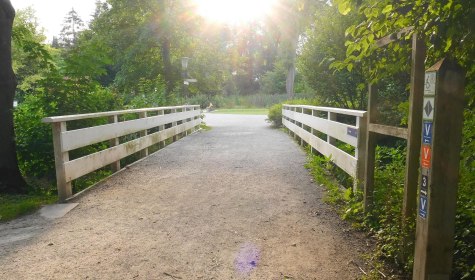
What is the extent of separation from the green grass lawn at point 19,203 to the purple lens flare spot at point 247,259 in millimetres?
2956

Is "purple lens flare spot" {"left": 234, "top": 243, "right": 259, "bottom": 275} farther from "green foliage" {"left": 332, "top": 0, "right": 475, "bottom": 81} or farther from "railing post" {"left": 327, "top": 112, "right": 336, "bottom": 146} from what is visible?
"railing post" {"left": 327, "top": 112, "right": 336, "bottom": 146}

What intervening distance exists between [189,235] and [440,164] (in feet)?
8.22

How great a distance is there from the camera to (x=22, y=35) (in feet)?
22.8

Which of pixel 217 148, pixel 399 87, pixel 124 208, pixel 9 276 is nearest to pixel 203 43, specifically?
pixel 217 148

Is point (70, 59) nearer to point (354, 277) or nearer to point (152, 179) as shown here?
point (152, 179)

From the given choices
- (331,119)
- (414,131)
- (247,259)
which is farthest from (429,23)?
(331,119)

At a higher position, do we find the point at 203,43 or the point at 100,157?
the point at 203,43

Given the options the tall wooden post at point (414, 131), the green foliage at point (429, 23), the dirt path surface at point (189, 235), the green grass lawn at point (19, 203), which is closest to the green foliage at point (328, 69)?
the dirt path surface at point (189, 235)

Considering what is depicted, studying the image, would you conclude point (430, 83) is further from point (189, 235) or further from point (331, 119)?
point (331, 119)

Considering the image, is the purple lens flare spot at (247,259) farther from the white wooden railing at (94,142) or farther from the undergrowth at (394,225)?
the white wooden railing at (94,142)

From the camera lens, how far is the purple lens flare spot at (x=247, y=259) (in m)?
3.22

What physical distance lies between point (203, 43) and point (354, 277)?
81.7ft

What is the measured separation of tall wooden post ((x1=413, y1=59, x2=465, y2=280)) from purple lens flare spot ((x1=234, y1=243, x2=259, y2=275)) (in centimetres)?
133

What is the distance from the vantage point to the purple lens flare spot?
3.22 metres
